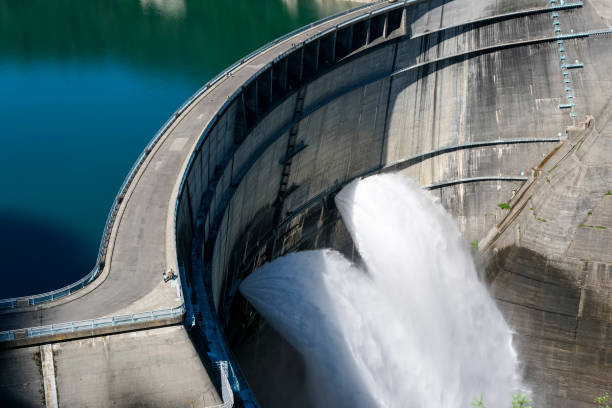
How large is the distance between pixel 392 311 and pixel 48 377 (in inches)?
678

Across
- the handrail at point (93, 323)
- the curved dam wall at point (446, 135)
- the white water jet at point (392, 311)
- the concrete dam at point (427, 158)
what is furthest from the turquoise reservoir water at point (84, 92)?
the handrail at point (93, 323)

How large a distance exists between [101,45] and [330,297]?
3457 centimetres

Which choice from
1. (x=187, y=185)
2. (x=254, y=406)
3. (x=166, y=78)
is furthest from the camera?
(x=166, y=78)

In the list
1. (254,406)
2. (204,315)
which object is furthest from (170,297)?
(254,406)

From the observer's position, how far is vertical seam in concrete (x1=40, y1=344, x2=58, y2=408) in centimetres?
1418

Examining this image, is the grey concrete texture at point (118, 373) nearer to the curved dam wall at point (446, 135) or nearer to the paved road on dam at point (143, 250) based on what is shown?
the paved road on dam at point (143, 250)

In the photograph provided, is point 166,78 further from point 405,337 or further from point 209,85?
point 405,337

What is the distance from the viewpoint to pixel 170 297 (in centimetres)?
1595

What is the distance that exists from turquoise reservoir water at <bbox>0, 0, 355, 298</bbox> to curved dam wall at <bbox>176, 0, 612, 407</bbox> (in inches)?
361

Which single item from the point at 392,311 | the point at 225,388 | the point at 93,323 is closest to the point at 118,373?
Answer: the point at 93,323

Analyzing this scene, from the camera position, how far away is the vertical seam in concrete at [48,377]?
1418 centimetres

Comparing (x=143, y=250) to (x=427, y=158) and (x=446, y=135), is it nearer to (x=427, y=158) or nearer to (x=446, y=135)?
(x=427, y=158)

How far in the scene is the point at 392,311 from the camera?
28.8 meters

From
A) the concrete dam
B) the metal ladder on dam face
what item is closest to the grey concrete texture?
the concrete dam
